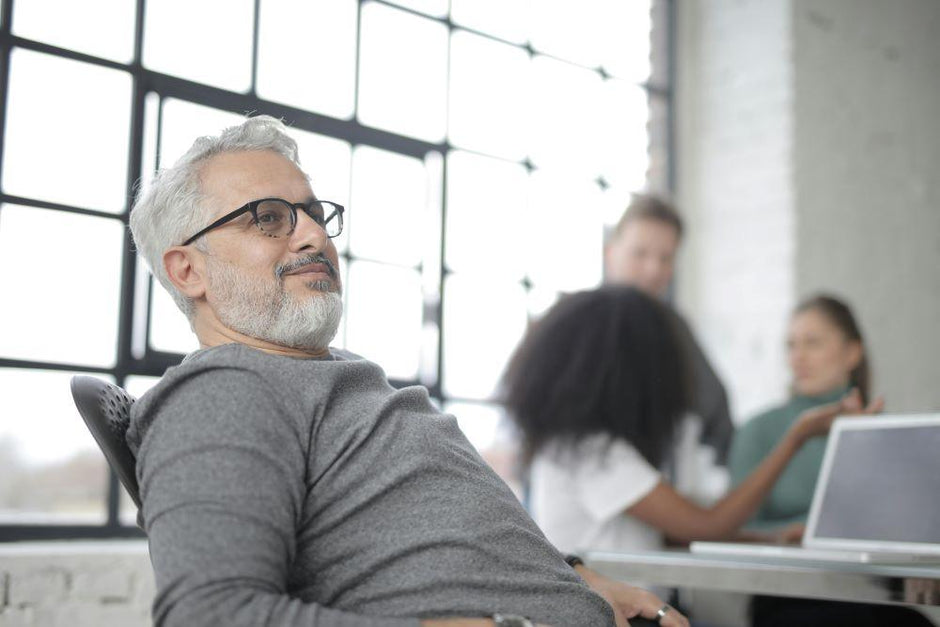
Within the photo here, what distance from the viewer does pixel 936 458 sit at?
222 centimetres

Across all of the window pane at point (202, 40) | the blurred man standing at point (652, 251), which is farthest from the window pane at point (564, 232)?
the window pane at point (202, 40)

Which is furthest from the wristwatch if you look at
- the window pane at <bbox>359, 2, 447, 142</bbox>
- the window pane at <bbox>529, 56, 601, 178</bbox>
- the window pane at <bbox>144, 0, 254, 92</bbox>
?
the window pane at <bbox>529, 56, 601, 178</bbox>

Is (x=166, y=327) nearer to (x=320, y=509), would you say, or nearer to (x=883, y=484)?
(x=320, y=509)

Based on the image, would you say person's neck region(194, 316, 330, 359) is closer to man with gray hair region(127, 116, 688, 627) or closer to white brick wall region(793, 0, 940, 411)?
man with gray hair region(127, 116, 688, 627)

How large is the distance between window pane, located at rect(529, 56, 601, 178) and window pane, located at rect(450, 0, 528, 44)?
148mm

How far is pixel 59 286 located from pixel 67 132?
427mm

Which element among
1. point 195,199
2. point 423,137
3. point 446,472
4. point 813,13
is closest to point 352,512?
point 446,472

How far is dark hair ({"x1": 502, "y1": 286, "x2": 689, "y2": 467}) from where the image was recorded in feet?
8.48

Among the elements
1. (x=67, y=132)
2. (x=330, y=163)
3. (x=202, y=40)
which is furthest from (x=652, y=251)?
(x=67, y=132)

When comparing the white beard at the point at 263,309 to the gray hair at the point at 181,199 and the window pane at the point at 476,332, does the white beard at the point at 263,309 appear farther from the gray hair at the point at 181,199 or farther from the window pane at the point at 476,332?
the window pane at the point at 476,332

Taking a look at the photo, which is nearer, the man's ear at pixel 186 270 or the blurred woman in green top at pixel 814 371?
the man's ear at pixel 186 270

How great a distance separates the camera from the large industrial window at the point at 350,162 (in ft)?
9.48

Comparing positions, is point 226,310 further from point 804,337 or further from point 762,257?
point 762,257

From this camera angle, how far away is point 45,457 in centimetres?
288
